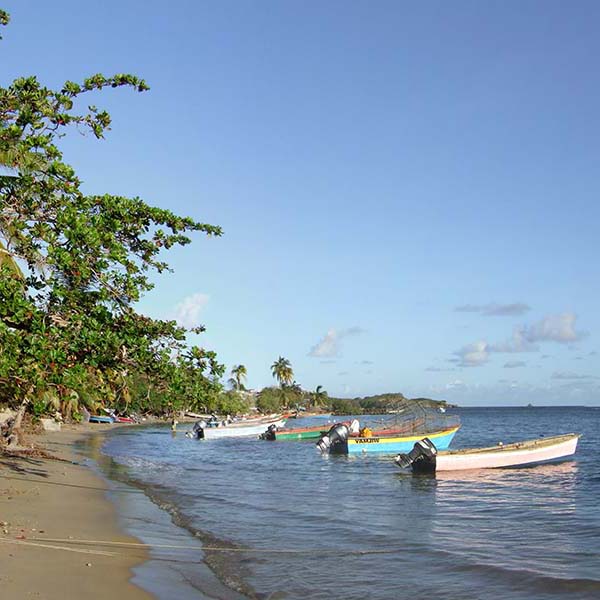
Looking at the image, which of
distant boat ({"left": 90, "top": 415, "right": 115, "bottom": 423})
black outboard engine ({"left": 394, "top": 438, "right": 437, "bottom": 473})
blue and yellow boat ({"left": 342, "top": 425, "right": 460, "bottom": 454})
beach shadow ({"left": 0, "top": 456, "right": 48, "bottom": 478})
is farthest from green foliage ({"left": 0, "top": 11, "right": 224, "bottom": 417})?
distant boat ({"left": 90, "top": 415, "right": 115, "bottom": 423})

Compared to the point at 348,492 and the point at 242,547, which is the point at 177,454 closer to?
the point at 348,492

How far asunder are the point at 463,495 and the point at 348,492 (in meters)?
4.59

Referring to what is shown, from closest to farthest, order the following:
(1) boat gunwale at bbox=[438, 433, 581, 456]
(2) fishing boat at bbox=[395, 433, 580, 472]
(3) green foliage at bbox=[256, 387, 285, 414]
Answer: (2) fishing boat at bbox=[395, 433, 580, 472]
(1) boat gunwale at bbox=[438, 433, 581, 456]
(3) green foliage at bbox=[256, 387, 285, 414]

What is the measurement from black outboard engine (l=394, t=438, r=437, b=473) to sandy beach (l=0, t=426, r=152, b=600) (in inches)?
572

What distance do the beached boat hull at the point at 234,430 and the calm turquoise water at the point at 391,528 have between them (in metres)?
29.2

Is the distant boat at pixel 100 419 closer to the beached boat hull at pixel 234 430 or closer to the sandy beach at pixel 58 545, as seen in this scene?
the beached boat hull at pixel 234 430

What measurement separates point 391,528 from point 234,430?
50.1 metres

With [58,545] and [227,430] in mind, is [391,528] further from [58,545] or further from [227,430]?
[227,430]

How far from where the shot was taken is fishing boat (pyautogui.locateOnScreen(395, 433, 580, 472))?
31203 mm

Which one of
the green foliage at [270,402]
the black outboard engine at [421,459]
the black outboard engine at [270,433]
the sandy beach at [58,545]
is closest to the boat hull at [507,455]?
the black outboard engine at [421,459]

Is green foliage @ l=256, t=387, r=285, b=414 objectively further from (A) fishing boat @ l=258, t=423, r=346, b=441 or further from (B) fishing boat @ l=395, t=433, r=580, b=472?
(B) fishing boat @ l=395, t=433, r=580, b=472

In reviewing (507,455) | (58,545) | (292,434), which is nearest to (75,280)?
(58,545)

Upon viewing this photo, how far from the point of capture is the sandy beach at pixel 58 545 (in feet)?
31.1

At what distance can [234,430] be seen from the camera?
6719cm
